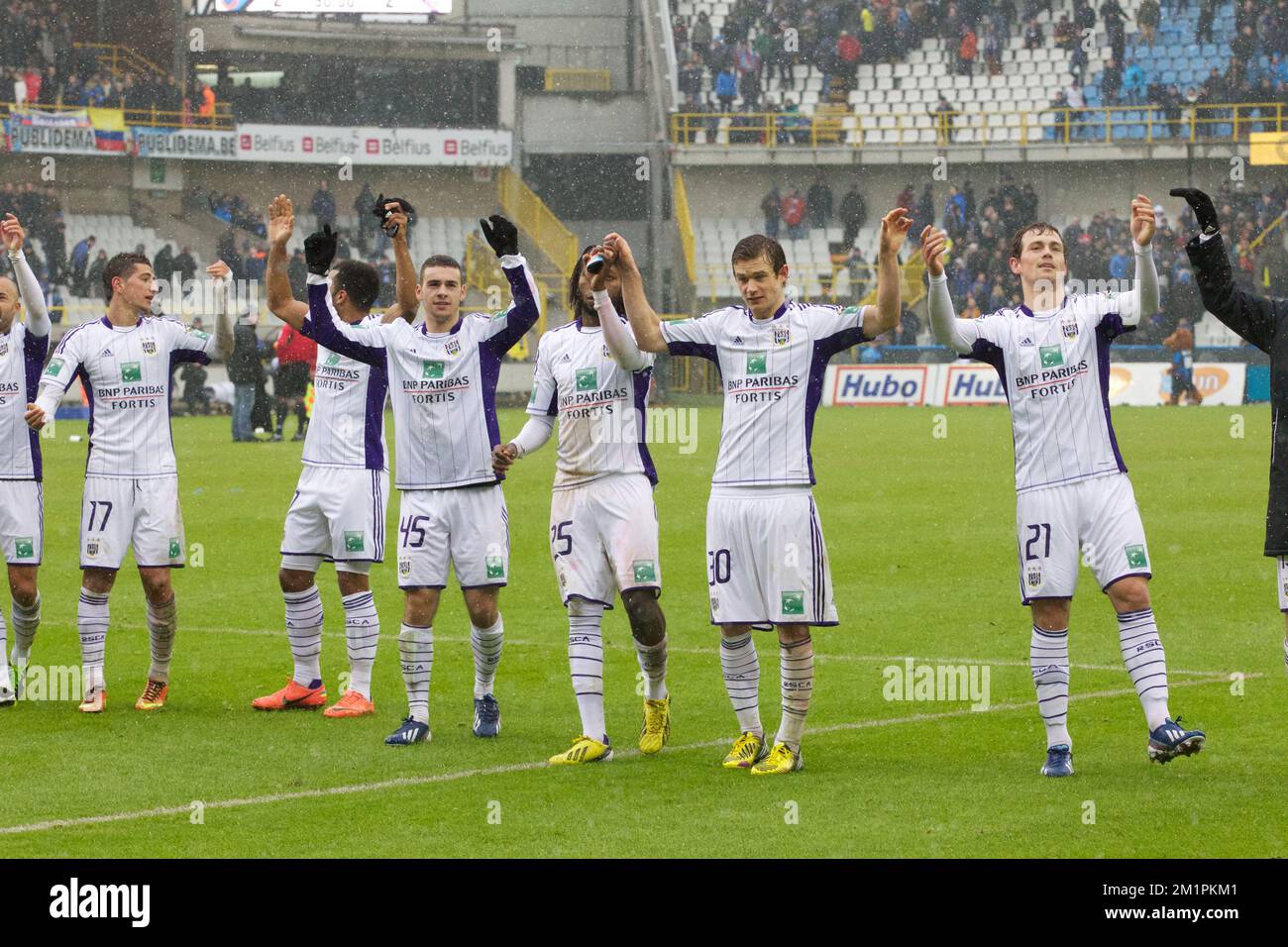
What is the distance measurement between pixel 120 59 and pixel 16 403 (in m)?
40.8

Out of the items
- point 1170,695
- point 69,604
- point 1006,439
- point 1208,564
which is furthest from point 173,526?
point 1006,439

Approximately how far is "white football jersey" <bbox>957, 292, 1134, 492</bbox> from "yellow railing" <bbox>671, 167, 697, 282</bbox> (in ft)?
125

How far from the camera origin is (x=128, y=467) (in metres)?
9.45

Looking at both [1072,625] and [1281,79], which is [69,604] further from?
[1281,79]

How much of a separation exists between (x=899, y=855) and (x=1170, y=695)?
12.5ft

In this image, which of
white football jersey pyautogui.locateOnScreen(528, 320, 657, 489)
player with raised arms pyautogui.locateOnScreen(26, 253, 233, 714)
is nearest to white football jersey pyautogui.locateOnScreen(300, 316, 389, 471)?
player with raised arms pyautogui.locateOnScreen(26, 253, 233, 714)

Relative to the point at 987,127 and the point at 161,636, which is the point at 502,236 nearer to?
the point at 161,636

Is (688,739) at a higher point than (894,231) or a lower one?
lower

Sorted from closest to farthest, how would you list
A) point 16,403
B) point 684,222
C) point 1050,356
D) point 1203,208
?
point 1203,208
point 1050,356
point 16,403
point 684,222

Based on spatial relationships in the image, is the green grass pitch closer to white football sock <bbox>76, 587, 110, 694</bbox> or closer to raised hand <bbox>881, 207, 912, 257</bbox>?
white football sock <bbox>76, 587, 110, 694</bbox>

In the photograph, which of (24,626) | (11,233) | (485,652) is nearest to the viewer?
(485,652)

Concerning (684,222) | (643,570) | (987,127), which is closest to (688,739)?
(643,570)

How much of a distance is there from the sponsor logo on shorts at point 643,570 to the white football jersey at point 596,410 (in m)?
0.45

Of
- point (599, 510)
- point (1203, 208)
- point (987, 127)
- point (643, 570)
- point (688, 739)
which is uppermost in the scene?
point (987, 127)
